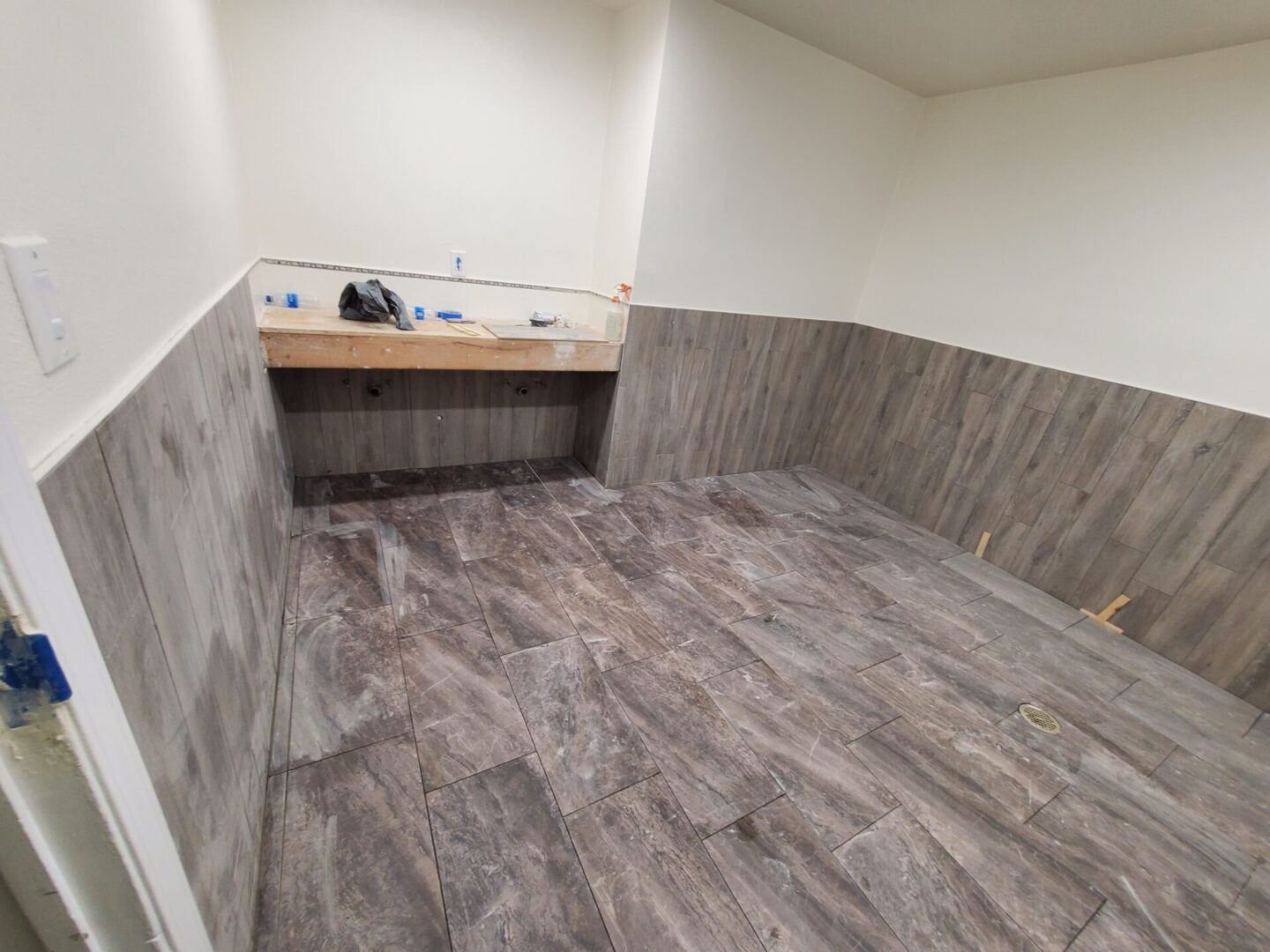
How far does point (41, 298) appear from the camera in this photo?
0.52 m

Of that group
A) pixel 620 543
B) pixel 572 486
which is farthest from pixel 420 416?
pixel 620 543

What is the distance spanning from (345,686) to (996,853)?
2019 millimetres

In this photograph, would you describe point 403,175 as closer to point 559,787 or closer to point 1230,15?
point 559,787

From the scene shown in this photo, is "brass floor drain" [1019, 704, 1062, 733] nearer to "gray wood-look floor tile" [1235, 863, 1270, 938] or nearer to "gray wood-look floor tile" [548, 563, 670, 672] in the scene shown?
"gray wood-look floor tile" [1235, 863, 1270, 938]

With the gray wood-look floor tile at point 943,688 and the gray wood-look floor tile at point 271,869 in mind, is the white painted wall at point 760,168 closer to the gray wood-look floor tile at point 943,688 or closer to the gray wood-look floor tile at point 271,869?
the gray wood-look floor tile at point 943,688

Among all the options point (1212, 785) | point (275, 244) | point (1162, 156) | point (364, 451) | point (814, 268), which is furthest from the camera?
point (814, 268)

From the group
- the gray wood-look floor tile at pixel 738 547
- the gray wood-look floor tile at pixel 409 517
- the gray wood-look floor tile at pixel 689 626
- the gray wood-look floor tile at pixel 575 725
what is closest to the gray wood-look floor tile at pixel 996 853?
the gray wood-look floor tile at pixel 689 626

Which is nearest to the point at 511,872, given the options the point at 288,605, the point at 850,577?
the point at 288,605

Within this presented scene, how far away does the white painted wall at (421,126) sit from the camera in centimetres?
215

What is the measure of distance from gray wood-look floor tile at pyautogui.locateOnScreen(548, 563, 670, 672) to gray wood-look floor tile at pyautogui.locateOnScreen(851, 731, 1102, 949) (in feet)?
2.65

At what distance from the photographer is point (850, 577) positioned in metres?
2.56

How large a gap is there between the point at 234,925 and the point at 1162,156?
3977 millimetres

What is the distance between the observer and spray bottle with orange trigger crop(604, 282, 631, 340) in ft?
8.93

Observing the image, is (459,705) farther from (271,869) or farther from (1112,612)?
(1112,612)
